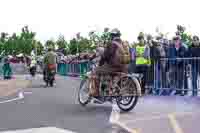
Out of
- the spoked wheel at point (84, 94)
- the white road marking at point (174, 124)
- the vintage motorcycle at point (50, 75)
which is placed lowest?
the white road marking at point (174, 124)

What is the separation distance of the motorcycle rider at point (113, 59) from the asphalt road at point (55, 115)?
824 millimetres

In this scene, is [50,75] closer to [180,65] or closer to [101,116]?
[180,65]

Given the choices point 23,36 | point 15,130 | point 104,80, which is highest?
point 23,36

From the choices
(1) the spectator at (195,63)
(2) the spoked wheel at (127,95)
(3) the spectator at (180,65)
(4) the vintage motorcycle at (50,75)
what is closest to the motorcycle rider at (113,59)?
(2) the spoked wheel at (127,95)

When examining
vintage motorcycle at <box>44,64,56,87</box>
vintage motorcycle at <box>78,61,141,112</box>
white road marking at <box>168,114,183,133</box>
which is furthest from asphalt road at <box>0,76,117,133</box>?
vintage motorcycle at <box>44,64,56,87</box>

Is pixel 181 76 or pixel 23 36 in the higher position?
pixel 23 36

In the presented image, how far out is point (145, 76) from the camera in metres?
15.6

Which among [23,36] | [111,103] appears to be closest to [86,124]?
[111,103]

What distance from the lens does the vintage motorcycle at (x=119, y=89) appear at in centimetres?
1114

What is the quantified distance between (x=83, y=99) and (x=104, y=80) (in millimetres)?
1027

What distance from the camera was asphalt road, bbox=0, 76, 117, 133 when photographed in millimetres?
9242

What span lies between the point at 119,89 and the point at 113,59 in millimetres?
679

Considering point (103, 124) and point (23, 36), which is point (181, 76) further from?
point (23, 36)

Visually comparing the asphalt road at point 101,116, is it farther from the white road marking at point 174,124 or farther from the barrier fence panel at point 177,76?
the barrier fence panel at point 177,76
